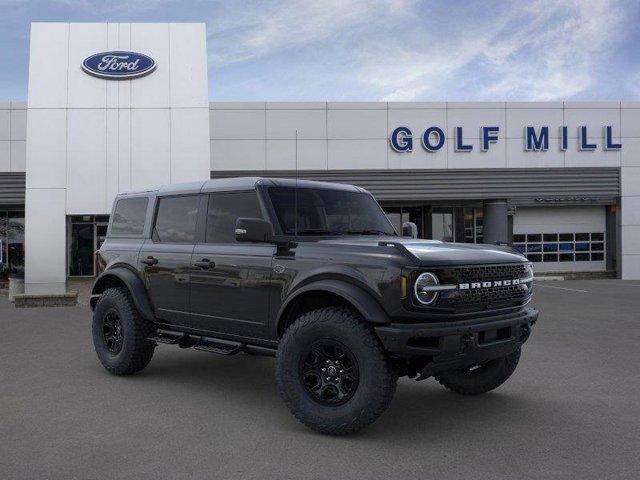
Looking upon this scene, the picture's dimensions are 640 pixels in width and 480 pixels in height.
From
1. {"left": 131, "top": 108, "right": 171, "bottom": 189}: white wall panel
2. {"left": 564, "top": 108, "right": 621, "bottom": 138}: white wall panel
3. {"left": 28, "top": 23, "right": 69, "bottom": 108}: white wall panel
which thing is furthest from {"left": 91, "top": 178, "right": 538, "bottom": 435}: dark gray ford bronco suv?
{"left": 564, "top": 108, "right": 621, "bottom": 138}: white wall panel

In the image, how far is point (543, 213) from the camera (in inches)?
1028

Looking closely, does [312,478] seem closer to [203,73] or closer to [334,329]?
[334,329]

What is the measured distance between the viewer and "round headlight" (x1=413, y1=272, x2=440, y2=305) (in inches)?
172

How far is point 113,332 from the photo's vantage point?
691 cm

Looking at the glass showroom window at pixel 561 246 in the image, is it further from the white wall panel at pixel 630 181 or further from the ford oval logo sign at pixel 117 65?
the ford oval logo sign at pixel 117 65

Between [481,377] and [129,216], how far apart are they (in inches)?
166

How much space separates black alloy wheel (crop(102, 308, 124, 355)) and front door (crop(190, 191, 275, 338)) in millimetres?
1326

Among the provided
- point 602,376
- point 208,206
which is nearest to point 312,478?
→ point 208,206

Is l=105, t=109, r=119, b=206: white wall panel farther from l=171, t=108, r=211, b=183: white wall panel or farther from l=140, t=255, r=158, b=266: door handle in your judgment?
l=140, t=255, r=158, b=266: door handle

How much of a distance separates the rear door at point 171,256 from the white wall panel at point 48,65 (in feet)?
47.1

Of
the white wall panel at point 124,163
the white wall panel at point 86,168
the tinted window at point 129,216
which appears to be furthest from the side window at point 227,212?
the white wall panel at point 86,168

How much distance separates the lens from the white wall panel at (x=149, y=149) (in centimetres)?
1883

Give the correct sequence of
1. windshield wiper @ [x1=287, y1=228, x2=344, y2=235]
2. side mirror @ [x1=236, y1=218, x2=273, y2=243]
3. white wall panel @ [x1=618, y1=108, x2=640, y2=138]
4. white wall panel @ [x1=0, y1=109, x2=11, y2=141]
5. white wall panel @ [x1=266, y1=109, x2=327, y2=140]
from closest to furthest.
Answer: side mirror @ [x1=236, y1=218, x2=273, y2=243]
windshield wiper @ [x1=287, y1=228, x2=344, y2=235]
white wall panel @ [x1=0, y1=109, x2=11, y2=141]
white wall panel @ [x1=266, y1=109, x2=327, y2=140]
white wall panel @ [x1=618, y1=108, x2=640, y2=138]

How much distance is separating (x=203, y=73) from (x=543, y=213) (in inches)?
606
